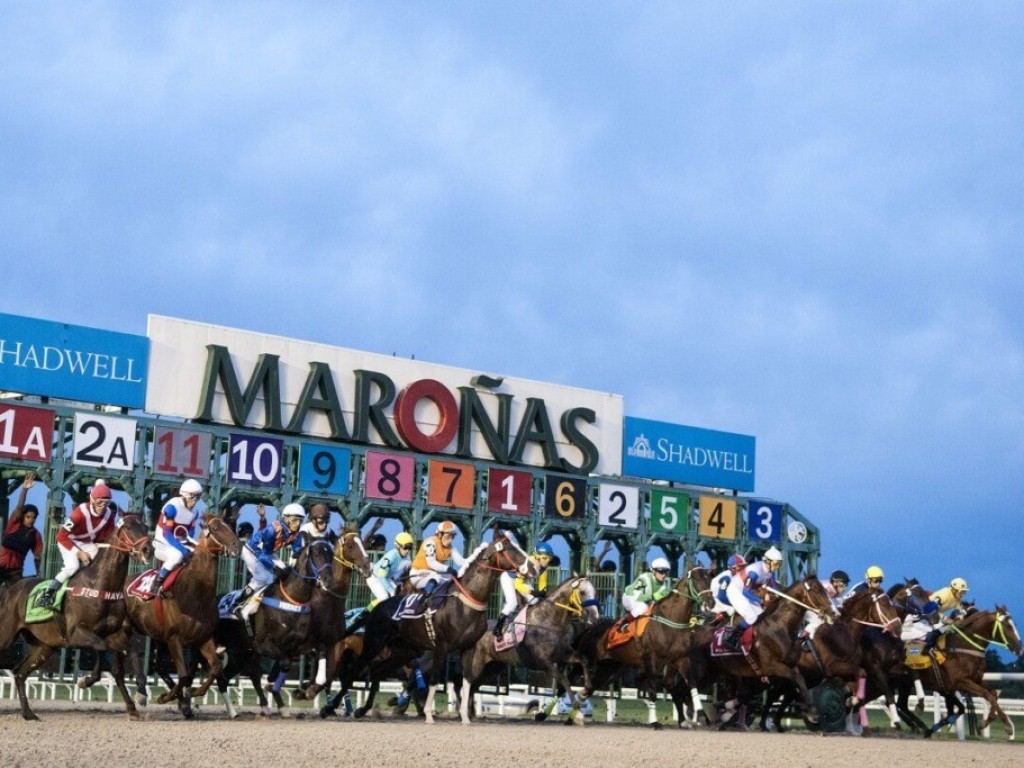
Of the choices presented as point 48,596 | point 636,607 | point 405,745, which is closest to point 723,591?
point 636,607

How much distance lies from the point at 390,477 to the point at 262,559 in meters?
19.5

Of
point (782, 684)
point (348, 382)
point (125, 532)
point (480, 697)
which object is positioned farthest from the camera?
point (348, 382)

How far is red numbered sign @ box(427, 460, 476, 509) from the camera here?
39.5 meters

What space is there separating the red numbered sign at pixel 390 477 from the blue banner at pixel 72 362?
608cm

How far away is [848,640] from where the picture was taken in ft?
70.8

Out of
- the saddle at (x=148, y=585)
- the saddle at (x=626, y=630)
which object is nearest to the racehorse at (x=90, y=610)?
the saddle at (x=148, y=585)

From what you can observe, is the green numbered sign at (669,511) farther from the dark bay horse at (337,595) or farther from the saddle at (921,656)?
the dark bay horse at (337,595)

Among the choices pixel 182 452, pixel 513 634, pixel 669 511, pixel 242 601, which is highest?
pixel 182 452

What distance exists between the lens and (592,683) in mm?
23156

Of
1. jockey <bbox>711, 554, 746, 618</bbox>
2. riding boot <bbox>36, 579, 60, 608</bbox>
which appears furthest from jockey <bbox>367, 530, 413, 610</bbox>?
riding boot <bbox>36, 579, 60, 608</bbox>

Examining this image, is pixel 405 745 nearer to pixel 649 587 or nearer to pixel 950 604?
pixel 649 587

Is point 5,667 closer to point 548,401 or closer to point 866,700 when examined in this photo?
point 866,700

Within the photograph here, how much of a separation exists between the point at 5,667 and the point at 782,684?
1108 centimetres

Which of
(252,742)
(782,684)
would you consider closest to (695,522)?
(782,684)
